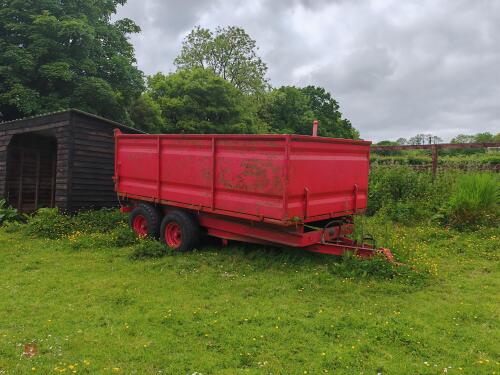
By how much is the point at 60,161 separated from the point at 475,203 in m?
10.1

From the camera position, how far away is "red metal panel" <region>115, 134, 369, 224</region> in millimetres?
6348

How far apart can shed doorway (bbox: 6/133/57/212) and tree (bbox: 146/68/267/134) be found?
1345cm

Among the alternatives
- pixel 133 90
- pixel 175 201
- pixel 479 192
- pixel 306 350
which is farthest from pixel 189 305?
pixel 133 90

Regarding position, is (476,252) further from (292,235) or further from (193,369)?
(193,369)

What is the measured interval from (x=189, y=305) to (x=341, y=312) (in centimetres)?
182

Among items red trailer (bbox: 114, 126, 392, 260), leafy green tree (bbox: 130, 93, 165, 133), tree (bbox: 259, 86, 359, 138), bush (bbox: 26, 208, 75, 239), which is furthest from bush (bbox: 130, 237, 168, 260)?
tree (bbox: 259, 86, 359, 138)

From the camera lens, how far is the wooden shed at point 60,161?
11.2 m

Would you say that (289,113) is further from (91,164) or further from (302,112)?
(91,164)

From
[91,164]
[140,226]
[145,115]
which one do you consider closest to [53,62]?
[145,115]

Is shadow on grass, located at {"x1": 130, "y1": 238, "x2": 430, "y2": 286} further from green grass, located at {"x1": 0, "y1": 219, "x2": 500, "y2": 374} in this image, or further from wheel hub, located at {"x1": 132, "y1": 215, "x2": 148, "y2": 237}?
wheel hub, located at {"x1": 132, "y1": 215, "x2": 148, "y2": 237}

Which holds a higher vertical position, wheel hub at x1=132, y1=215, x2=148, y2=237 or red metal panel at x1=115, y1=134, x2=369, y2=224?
red metal panel at x1=115, y1=134, x2=369, y2=224

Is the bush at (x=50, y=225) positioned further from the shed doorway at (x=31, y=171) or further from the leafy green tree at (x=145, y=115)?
the leafy green tree at (x=145, y=115)

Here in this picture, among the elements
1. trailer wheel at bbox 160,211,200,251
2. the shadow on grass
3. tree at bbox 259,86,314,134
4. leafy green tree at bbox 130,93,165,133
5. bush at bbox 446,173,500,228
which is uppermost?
tree at bbox 259,86,314,134

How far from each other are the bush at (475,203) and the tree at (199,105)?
66.5 ft
